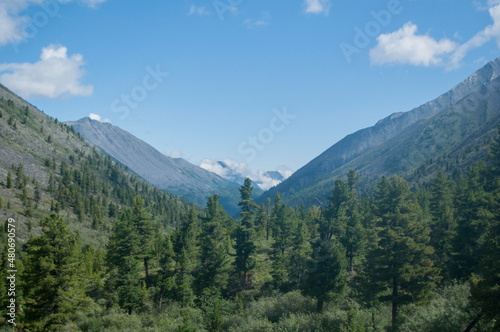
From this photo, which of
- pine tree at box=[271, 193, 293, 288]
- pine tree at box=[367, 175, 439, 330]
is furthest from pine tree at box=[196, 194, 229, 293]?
pine tree at box=[367, 175, 439, 330]

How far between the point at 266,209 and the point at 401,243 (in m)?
53.7

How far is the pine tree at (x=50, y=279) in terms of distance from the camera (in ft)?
75.9

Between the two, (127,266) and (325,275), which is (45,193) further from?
(325,275)

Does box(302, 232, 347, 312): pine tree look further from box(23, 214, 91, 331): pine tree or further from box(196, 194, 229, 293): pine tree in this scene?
box(23, 214, 91, 331): pine tree

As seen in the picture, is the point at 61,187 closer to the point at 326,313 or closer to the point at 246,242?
the point at 246,242

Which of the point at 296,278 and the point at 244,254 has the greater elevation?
the point at 244,254

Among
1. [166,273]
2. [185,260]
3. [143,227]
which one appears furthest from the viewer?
[185,260]

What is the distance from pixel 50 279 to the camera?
896 inches

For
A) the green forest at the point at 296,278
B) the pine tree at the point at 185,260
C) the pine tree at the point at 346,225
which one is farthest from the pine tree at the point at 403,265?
the pine tree at the point at 185,260

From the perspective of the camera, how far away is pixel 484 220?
31.4 metres

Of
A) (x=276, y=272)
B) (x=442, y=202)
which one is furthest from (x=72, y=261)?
(x=442, y=202)

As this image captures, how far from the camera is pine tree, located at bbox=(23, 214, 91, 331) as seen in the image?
23.1 metres

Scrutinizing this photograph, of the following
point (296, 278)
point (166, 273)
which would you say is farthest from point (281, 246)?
point (166, 273)

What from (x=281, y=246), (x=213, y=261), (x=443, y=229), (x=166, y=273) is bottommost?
(x=166, y=273)
